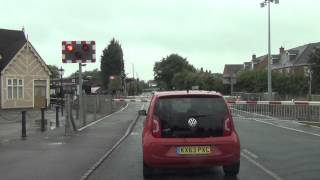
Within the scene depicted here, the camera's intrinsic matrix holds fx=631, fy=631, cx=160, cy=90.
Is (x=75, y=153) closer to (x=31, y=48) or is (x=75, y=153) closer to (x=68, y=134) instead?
(x=68, y=134)

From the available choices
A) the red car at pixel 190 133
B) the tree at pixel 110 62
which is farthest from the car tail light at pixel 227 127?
the tree at pixel 110 62

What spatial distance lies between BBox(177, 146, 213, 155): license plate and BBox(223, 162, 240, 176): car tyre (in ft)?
2.23

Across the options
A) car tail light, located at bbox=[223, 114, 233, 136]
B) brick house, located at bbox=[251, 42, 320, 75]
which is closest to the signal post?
car tail light, located at bbox=[223, 114, 233, 136]

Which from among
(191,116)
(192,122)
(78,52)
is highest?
(78,52)

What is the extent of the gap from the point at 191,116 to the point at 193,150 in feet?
1.95

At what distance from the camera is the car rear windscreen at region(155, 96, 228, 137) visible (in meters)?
10.9

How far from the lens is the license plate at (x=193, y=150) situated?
424 inches

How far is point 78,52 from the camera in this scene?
23.4 meters

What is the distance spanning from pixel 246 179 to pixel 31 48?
47.9m

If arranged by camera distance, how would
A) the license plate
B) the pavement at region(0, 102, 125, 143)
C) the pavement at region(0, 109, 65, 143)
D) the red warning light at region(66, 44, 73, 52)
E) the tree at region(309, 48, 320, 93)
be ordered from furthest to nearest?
the tree at region(309, 48, 320, 93) → the red warning light at region(66, 44, 73, 52) → the pavement at region(0, 102, 125, 143) → the pavement at region(0, 109, 65, 143) → the license plate

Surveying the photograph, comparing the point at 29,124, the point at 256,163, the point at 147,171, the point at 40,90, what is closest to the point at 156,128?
the point at 147,171

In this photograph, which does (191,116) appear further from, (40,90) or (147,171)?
(40,90)

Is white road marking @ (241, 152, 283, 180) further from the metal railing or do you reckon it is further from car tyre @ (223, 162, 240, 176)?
the metal railing

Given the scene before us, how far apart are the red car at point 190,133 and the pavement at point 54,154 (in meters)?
1.65
